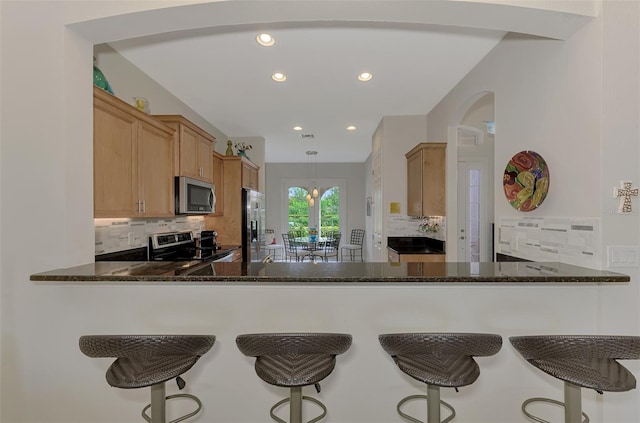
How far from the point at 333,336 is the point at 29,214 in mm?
1765

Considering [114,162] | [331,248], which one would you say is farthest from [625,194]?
[331,248]

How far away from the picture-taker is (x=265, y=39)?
8.02 ft

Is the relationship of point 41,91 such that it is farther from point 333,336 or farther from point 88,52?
point 333,336

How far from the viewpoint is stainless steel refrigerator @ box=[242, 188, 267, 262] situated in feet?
14.9

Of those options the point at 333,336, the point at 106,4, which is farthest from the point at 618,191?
the point at 106,4

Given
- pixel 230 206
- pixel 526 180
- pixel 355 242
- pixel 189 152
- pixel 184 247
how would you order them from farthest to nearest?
pixel 355 242 → pixel 230 206 → pixel 184 247 → pixel 189 152 → pixel 526 180

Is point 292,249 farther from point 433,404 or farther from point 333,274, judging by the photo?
point 433,404

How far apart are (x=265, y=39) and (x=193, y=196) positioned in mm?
1700

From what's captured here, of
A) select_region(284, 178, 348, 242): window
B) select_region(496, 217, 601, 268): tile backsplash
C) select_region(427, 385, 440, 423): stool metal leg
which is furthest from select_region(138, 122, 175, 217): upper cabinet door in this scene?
select_region(284, 178, 348, 242): window

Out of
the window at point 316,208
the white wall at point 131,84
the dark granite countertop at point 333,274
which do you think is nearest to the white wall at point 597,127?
the dark granite countertop at point 333,274

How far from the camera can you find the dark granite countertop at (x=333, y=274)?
150 cm

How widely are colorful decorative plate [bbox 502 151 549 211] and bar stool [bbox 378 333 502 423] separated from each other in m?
1.15

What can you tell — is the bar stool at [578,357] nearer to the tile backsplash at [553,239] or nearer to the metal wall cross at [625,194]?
the tile backsplash at [553,239]

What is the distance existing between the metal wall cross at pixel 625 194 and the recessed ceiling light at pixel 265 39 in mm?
2423
